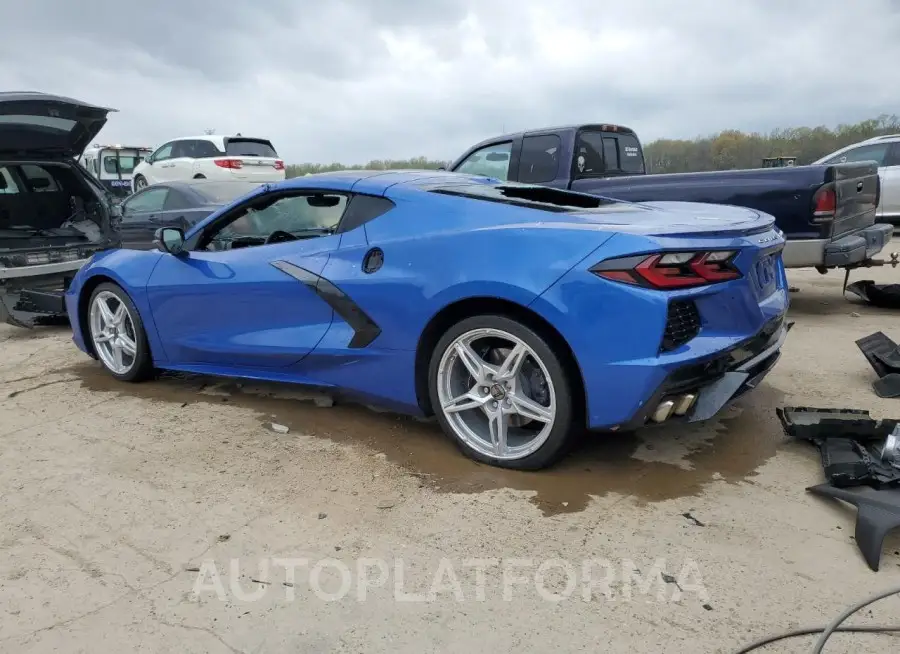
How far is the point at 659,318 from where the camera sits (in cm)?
277

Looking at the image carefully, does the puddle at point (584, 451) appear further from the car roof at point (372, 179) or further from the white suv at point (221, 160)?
the white suv at point (221, 160)

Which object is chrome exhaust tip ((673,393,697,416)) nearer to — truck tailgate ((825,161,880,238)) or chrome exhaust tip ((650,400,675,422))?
chrome exhaust tip ((650,400,675,422))

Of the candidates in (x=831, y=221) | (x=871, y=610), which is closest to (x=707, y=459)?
(x=871, y=610)

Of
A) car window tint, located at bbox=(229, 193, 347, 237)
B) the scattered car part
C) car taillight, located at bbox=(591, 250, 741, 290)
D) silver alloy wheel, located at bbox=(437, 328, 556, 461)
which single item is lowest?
the scattered car part

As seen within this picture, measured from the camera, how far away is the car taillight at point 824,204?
566 cm

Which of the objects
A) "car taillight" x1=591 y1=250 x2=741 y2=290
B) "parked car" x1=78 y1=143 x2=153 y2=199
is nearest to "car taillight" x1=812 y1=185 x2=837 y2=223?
"car taillight" x1=591 y1=250 x2=741 y2=290

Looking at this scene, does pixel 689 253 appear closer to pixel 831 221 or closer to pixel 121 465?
pixel 121 465

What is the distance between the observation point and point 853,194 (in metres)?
5.98

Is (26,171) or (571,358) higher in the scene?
(26,171)

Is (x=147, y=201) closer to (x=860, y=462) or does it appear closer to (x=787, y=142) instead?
A: (x=860, y=462)

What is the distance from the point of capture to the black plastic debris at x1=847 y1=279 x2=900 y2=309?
632 centimetres

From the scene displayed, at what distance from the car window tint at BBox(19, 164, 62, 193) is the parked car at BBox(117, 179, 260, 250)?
45.1 inches

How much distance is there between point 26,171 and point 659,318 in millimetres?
6976

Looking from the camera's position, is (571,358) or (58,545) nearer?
(58,545)
